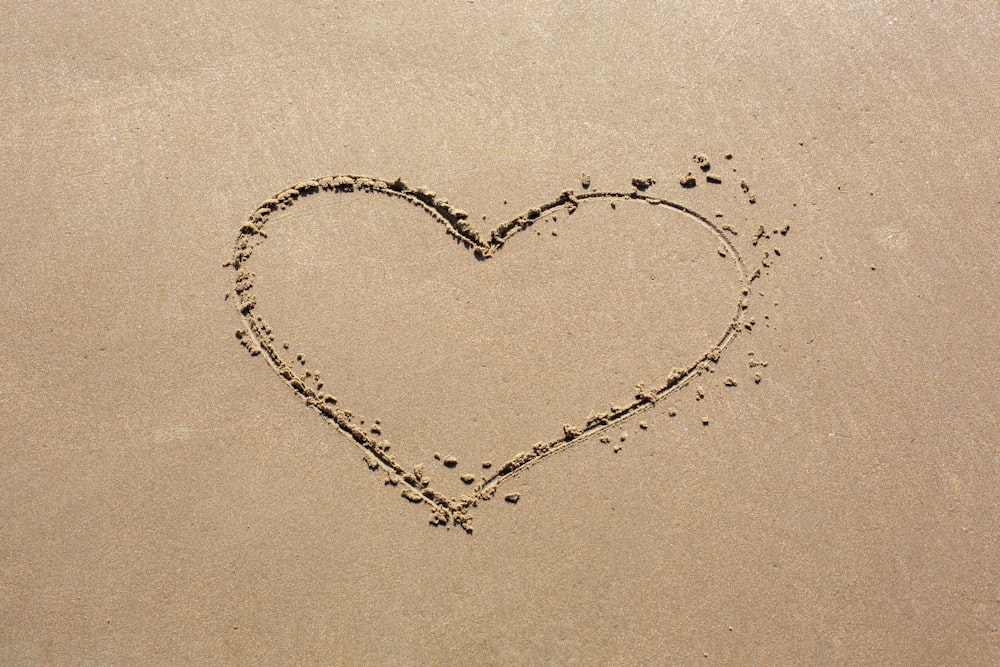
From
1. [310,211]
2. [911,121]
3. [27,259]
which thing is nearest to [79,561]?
[27,259]

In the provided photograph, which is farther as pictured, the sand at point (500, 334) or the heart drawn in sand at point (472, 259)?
the heart drawn in sand at point (472, 259)

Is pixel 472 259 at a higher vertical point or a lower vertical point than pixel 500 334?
higher

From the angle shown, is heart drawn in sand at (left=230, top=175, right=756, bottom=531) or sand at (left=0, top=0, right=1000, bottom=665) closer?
sand at (left=0, top=0, right=1000, bottom=665)

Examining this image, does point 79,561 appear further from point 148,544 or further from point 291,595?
point 291,595
